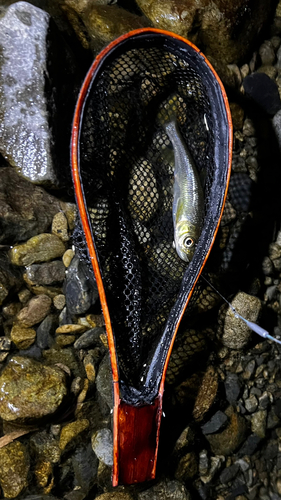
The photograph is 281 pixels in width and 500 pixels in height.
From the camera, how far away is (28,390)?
3.38 meters

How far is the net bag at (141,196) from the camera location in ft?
9.06

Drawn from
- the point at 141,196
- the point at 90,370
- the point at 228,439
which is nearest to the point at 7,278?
the point at 90,370

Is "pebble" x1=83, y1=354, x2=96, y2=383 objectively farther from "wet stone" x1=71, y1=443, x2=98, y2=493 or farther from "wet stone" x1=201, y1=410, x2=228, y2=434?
"wet stone" x1=201, y1=410, x2=228, y2=434

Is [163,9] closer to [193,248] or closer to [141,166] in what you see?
[141,166]

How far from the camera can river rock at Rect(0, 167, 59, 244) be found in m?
3.86

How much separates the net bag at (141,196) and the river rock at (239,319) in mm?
835

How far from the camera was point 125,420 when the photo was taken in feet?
8.79

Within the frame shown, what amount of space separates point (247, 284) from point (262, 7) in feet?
10.9

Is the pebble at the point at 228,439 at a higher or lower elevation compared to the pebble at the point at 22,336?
higher

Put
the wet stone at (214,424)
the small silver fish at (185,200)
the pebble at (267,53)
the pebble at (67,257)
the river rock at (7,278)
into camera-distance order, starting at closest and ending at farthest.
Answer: the small silver fish at (185,200)
the river rock at (7,278)
the wet stone at (214,424)
the pebble at (67,257)
the pebble at (267,53)

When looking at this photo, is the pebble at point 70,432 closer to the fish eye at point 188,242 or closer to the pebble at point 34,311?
the pebble at point 34,311

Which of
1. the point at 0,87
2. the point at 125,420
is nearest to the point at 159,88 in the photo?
the point at 0,87

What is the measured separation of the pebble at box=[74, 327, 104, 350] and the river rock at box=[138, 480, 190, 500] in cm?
135

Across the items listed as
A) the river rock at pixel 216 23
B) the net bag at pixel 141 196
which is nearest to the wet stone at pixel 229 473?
the net bag at pixel 141 196
